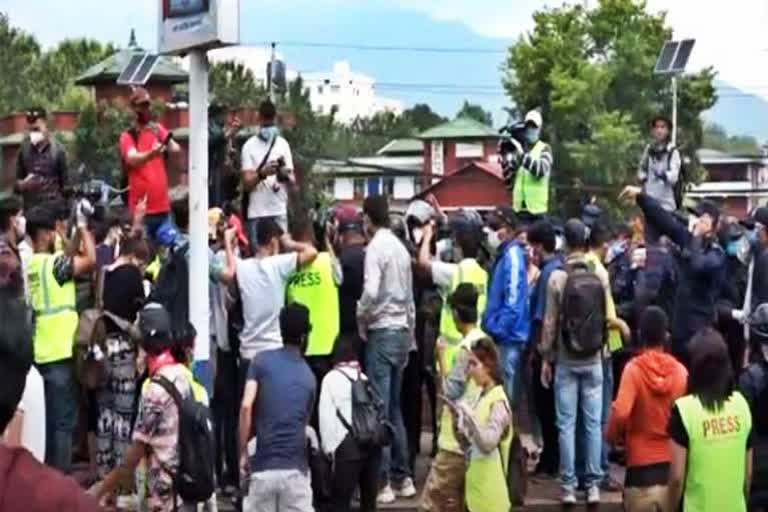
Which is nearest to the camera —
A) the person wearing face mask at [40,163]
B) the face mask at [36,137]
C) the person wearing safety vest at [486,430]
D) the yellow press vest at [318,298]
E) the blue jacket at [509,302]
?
the person wearing safety vest at [486,430]

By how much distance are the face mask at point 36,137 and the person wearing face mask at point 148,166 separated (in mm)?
1692

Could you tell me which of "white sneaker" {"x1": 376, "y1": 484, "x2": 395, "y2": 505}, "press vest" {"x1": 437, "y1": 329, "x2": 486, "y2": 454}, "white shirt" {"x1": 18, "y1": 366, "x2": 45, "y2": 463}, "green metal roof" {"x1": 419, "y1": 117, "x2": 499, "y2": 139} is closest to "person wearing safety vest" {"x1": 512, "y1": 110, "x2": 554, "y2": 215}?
"white sneaker" {"x1": 376, "y1": 484, "x2": 395, "y2": 505}

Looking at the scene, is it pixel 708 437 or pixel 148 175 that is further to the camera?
pixel 148 175

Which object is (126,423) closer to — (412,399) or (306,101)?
(412,399)

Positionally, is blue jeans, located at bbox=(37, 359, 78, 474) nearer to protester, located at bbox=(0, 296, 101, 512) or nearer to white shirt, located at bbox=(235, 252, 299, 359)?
white shirt, located at bbox=(235, 252, 299, 359)

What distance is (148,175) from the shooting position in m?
13.1

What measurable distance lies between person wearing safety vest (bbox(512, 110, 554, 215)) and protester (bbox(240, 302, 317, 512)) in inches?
193

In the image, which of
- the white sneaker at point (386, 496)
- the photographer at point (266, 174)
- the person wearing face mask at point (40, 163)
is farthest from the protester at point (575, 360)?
the person wearing face mask at point (40, 163)

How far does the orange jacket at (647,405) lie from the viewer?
376 inches

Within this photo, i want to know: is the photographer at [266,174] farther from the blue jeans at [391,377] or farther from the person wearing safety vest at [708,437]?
the person wearing safety vest at [708,437]

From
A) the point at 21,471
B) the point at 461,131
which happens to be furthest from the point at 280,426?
the point at 461,131

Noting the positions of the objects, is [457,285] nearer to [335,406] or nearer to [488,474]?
[335,406]

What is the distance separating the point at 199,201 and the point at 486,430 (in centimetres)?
232

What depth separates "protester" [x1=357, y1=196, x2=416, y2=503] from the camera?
11453mm
